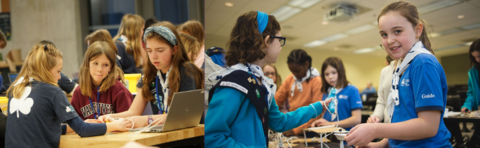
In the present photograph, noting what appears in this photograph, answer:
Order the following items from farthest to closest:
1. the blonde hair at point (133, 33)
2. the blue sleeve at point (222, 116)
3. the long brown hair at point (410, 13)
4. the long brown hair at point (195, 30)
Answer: the blonde hair at point (133, 33), the long brown hair at point (195, 30), the long brown hair at point (410, 13), the blue sleeve at point (222, 116)

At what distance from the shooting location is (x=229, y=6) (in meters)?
1.02

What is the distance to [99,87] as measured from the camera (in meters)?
1.79

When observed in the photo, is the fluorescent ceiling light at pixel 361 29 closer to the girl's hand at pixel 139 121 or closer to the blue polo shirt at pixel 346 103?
the blue polo shirt at pixel 346 103

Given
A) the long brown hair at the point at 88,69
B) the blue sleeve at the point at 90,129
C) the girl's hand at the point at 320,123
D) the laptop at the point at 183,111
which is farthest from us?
the long brown hair at the point at 88,69

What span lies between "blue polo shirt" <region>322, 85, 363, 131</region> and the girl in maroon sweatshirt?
51.5 inches

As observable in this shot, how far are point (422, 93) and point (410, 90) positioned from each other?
0.13ft

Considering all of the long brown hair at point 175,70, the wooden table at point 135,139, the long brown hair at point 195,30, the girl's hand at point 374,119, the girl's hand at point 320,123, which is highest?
the long brown hair at point 195,30

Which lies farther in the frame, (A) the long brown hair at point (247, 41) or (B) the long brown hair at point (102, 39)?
(B) the long brown hair at point (102, 39)

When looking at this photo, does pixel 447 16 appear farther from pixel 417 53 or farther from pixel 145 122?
pixel 145 122

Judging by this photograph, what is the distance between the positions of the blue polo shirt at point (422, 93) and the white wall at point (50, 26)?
2168mm

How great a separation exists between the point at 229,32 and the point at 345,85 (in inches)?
24.8

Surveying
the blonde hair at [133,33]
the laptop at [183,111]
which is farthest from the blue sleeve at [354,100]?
the blonde hair at [133,33]

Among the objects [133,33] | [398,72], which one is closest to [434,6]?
[398,72]

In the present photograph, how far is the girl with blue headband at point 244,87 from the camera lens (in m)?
0.86
